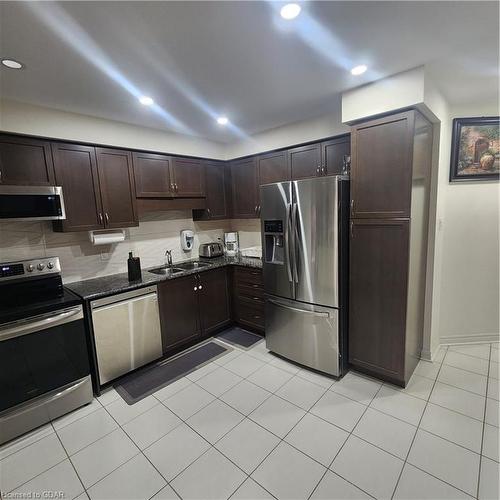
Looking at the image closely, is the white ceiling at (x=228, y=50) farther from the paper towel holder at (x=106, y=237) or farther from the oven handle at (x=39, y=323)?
the oven handle at (x=39, y=323)

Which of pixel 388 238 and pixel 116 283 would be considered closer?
pixel 388 238

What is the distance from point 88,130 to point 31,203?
887mm

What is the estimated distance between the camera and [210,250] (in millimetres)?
3793

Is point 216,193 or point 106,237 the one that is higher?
point 216,193

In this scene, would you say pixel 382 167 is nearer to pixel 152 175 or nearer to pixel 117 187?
pixel 152 175

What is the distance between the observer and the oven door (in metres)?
1.89

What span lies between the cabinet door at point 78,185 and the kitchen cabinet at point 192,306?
95 centimetres

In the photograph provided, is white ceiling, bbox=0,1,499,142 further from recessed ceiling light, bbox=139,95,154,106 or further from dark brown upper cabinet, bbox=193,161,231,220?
dark brown upper cabinet, bbox=193,161,231,220

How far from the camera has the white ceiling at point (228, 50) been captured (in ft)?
4.33

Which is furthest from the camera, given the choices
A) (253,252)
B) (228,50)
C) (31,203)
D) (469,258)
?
(253,252)

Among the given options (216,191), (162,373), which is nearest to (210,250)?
(216,191)

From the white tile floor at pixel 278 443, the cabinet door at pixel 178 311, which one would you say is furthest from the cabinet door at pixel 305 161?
the white tile floor at pixel 278 443

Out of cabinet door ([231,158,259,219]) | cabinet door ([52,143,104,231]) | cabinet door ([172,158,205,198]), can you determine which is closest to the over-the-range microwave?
cabinet door ([52,143,104,231])

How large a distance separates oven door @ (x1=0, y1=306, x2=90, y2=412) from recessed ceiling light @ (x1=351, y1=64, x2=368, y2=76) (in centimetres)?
278
